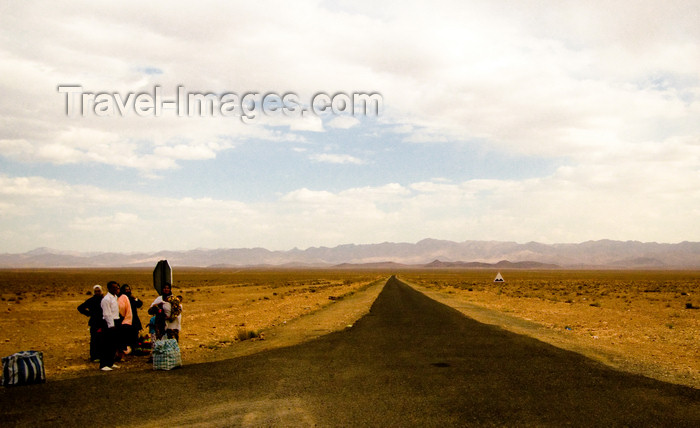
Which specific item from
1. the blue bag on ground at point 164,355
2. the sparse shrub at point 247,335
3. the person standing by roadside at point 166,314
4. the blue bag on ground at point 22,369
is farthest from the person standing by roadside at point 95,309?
the sparse shrub at point 247,335

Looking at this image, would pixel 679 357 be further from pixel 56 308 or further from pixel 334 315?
pixel 56 308

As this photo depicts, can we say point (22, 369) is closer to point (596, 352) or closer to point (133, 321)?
point (133, 321)

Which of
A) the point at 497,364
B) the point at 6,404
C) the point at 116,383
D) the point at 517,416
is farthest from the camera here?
the point at 497,364

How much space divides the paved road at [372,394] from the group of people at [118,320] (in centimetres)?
115

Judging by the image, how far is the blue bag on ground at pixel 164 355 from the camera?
39.5 ft

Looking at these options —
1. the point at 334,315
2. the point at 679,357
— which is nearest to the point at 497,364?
the point at 679,357

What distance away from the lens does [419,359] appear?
42.7ft

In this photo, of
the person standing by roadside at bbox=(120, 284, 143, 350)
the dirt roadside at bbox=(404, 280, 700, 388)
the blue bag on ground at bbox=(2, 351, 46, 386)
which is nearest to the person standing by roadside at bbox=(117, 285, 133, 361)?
the person standing by roadside at bbox=(120, 284, 143, 350)

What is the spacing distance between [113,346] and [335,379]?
5.49 m

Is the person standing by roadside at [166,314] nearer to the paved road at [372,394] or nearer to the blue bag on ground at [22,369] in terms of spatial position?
the paved road at [372,394]

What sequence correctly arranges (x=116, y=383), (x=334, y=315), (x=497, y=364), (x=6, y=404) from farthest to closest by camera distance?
1. (x=334, y=315)
2. (x=497, y=364)
3. (x=116, y=383)
4. (x=6, y=404)

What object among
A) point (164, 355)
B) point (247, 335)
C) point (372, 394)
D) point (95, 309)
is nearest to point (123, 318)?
point (95, 309)

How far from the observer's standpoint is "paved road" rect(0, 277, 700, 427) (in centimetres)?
786

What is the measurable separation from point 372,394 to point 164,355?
17.0 feet
